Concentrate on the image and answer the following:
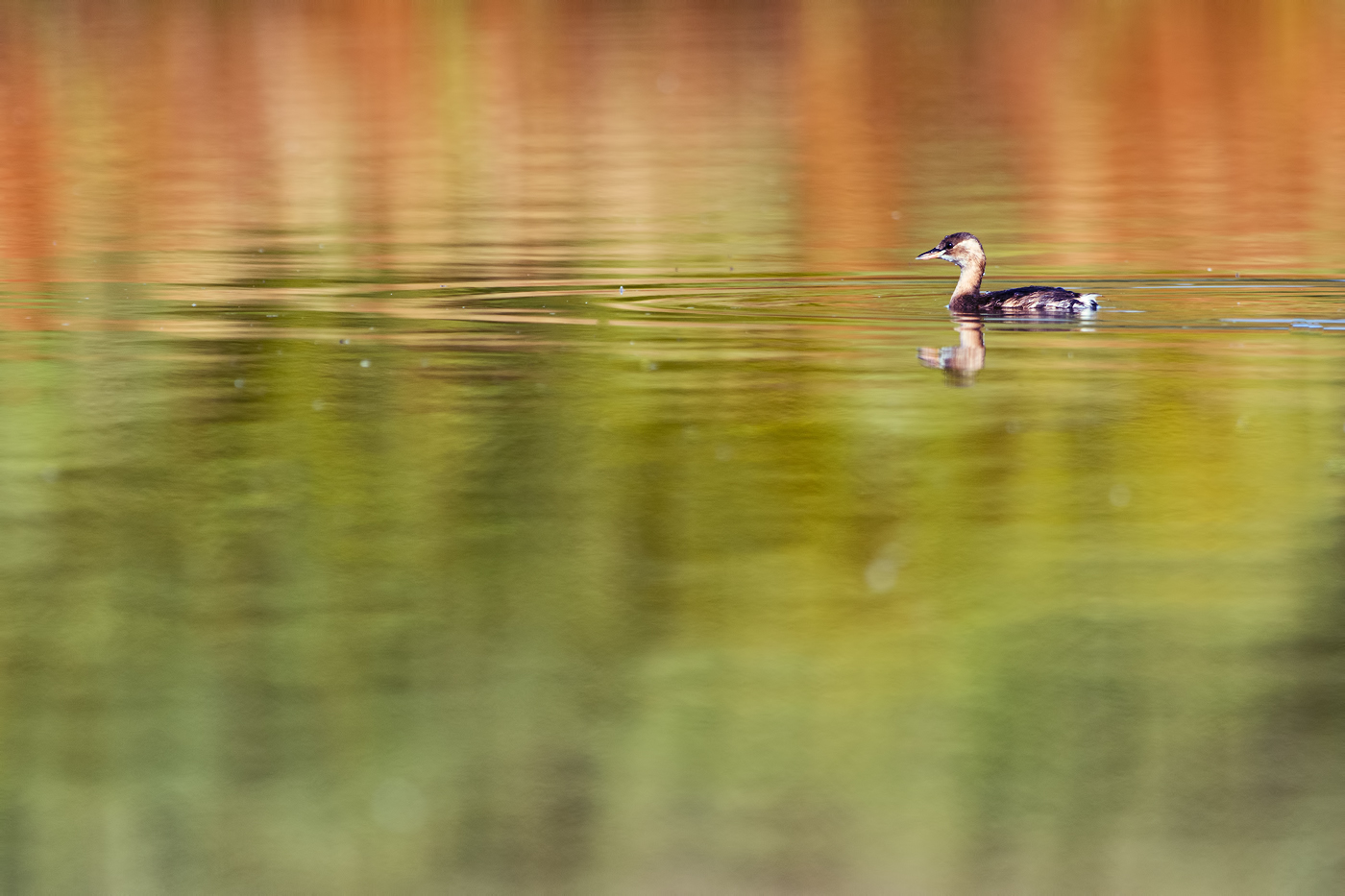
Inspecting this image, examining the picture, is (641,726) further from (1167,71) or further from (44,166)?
(1167,71)

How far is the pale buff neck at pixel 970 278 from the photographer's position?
1667cm

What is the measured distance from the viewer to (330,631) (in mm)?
8695

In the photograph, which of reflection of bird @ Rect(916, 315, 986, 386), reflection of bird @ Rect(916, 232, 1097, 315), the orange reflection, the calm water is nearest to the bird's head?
reflection of bird @ Rect(916, 232, 1097, 315)

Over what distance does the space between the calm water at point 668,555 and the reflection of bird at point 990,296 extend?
0.24 metres

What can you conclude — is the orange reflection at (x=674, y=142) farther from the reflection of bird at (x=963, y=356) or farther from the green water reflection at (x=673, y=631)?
the green water reflection at (x=673, y=631)

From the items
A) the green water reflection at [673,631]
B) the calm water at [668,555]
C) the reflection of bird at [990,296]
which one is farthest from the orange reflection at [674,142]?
the green water reflection at [673,631]

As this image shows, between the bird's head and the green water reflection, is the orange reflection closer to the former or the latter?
the bird's head

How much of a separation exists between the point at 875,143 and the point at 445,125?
7132 millimetres

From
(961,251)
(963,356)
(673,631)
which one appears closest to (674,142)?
(961,251)

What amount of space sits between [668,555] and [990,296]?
7.02m

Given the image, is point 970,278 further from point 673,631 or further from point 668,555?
point 673,631

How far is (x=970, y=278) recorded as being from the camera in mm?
16719

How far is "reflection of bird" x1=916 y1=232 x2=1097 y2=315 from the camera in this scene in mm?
16000

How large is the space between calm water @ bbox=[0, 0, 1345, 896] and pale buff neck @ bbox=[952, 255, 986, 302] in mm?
561
